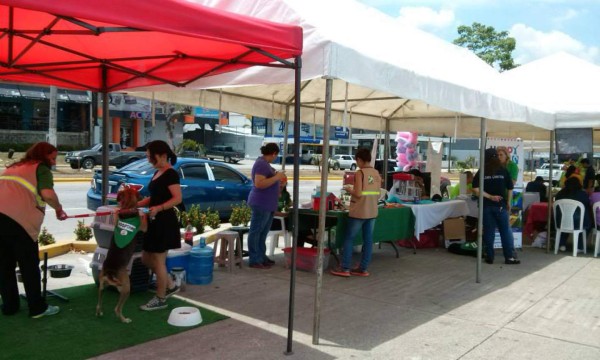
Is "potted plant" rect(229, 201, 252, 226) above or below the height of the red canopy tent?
below

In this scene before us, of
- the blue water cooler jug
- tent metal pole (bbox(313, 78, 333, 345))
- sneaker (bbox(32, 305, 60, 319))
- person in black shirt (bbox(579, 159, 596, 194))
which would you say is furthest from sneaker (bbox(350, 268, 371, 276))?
person in black shirt (bbox(579, 159, 596, 194))

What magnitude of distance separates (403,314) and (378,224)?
93.8 inches

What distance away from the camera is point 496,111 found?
7195 millimetres

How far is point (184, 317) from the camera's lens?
4.81 m

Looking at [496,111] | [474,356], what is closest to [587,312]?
[474,356]

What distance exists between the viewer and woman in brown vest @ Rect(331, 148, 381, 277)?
22.1 feet

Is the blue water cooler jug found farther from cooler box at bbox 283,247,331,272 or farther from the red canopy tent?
the red canopy tent

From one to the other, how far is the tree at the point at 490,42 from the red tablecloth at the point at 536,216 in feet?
99.4

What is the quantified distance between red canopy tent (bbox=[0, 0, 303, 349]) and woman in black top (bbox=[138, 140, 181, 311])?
108cm

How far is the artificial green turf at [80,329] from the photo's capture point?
162 inches

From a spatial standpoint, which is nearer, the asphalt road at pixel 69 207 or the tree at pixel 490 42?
the asphalt road at pixel 69 207

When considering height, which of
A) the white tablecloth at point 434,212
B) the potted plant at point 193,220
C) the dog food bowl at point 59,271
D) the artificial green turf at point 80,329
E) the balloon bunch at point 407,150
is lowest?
the artificial green turf at point 80,329

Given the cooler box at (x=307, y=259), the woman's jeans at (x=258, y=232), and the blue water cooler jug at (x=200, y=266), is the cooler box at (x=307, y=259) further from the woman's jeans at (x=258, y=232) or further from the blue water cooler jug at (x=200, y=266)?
the blue water cooler jug at (x=200, y=266)

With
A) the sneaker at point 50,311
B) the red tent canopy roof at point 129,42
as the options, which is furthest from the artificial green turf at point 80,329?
the red tent canopy roof at point 129,42
